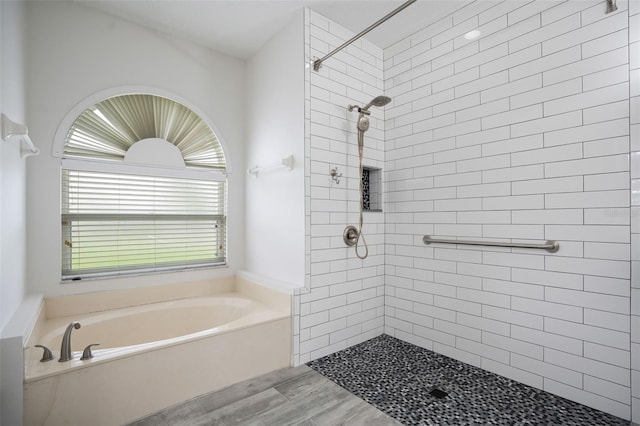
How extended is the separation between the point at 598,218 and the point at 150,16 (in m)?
3.28

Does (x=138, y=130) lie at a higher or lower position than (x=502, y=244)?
higher

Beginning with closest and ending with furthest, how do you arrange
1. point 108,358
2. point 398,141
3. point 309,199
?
point 108,358
point 309,199
point 398,141

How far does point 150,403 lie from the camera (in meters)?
1.63

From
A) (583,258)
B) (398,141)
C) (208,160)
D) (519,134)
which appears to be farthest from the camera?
(208,160)

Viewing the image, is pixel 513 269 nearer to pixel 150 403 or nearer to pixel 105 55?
pixel 150 403

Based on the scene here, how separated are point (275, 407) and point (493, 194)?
1.89 metres

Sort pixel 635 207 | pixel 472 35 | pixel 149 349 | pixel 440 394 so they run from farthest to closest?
pixel 472 35 → pixel 440 394 → pixel 149 349 → pixel 635 207

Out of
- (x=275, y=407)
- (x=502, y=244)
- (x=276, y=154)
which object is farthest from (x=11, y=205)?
(x=502, y=244)

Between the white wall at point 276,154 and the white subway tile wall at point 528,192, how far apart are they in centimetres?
92

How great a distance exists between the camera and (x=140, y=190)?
2.51 metres

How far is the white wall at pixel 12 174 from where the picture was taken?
1484mm

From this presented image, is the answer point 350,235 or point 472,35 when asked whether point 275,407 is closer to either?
point 350,235

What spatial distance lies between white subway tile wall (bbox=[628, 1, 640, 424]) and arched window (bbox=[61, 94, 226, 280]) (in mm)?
2854

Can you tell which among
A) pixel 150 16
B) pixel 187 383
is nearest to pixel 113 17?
pixel 150 16
